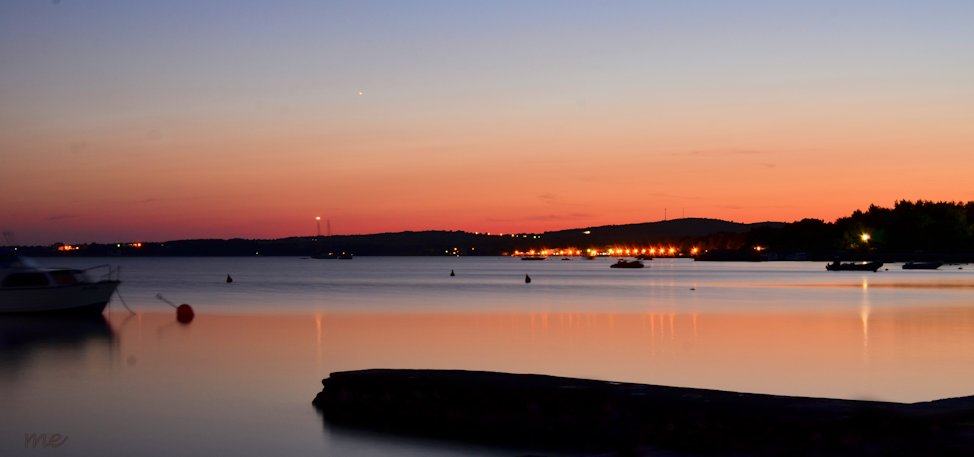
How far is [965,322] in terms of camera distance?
5472cm

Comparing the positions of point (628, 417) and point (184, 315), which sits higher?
point (628, 417)

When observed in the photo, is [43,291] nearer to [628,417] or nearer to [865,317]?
[865,317]

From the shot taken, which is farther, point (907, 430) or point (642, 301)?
point (642, 301)

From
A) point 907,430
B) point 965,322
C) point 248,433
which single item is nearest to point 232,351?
point 248,433

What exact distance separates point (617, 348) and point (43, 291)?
32462 mm

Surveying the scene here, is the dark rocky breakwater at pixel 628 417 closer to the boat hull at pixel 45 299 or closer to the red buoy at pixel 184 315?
the boat hull at pixel 45 299

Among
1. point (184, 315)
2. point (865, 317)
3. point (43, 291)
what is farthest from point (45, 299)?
point (865, 317)

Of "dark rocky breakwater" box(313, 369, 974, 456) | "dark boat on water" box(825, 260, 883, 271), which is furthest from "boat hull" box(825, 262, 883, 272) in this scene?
"dark rocky breakwater" box(313, 369, 974, 456)

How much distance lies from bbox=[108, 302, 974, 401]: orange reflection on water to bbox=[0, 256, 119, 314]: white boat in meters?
3.28

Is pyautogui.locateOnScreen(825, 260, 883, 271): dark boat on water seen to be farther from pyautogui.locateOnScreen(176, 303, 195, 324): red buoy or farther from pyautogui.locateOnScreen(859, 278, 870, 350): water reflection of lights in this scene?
pyautogui.locateOnScreen(176, 303, 195, 324): red buoy

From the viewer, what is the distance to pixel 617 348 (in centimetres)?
4247

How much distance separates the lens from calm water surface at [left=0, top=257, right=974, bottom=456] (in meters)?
23.1

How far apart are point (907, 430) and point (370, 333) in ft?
122

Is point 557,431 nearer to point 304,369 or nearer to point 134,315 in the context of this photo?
point 304,369
